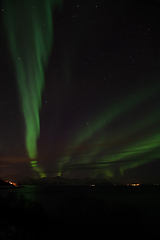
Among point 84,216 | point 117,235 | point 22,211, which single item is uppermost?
point 22,211

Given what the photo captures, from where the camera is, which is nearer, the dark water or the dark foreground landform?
the dark foreground landform

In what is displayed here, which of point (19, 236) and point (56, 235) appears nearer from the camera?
point (19, 236)

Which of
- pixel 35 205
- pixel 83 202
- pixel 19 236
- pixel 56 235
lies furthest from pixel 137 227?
pixel 19 236

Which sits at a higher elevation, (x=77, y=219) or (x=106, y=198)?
(x=77, y=219)

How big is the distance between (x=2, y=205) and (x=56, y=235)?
4.40 metres

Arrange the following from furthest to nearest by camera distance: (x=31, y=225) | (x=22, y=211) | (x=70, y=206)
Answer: (x=70, y=206), (x=22, y=211), (x=31, y=225)

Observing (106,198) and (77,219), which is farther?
(106,198)

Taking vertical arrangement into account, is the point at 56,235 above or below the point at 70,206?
below

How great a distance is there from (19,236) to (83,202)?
35.2 feet

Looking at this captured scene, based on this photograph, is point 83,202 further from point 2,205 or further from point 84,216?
point 2,205

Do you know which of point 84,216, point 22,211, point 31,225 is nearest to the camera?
point 31,225

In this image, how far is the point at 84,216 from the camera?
17.4 m

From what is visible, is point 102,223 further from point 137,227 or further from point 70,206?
point 70,206

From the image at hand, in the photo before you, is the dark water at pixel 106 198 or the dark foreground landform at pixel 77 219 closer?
the dark foreground landform at pixel 77 219
